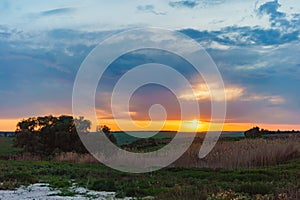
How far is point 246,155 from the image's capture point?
26.8m

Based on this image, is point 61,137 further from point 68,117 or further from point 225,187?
point 225,187

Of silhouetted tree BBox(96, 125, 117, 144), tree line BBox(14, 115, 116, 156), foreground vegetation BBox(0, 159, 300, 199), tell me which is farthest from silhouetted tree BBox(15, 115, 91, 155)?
foreground vegetation BBox(0, 159, 300, 199)

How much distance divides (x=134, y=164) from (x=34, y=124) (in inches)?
734

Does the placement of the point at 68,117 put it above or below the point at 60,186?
above

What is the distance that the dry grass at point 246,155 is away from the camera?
26.6 meters

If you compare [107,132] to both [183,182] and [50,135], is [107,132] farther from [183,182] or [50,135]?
[183,182]

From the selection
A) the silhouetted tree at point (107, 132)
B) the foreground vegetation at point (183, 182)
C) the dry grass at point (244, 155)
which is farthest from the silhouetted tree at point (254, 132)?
the foreground vegetation at point (183, 182)

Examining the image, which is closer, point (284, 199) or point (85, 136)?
point (284, 199)

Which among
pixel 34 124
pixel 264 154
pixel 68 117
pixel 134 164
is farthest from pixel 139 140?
pixel 264 154

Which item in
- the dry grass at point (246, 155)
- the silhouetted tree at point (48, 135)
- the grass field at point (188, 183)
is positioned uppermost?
the silhouetted tree at point (48, 135)

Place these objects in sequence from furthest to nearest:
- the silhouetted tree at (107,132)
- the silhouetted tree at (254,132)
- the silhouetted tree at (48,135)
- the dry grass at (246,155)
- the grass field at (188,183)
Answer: the silhouetted tree at (254,132)
the silhouetted tree at (107,132)
the silhouetted tree at (48,135)
the dry grass at (246,155)
the grass field at (188,183)

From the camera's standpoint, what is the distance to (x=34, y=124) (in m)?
45.2

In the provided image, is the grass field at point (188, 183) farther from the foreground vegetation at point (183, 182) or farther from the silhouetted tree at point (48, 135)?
the silhouetted tree at point (48, 135)

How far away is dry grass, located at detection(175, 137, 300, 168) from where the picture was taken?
26.6 m
